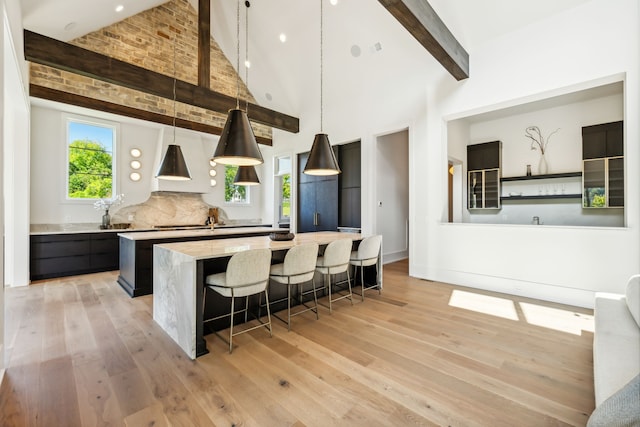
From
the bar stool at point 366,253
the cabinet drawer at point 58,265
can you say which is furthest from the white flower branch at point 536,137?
the cabinet drawer at point 58,265

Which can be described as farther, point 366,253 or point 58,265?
point 58,265

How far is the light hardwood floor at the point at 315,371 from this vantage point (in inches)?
65.2

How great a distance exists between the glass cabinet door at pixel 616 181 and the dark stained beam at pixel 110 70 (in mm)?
6549

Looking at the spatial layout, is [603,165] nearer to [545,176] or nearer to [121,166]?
[545,176]

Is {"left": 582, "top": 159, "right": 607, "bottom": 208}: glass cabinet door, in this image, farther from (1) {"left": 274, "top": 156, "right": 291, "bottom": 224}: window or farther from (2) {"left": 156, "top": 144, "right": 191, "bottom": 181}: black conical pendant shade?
(2) {"left": 156, "top": 144, "right": 191, "bottom": 181}: black conical pendant shade

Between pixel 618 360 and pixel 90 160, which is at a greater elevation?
pixel 90 160

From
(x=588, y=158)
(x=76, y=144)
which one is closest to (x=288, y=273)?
(x=588, y=158)

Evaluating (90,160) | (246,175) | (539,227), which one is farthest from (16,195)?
(539,227)

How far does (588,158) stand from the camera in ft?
15.3

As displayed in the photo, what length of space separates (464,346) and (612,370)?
114 cm

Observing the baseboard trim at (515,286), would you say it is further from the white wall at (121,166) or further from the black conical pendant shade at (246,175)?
the white wall at (121,166)

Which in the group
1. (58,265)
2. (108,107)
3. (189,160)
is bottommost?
(58,265)

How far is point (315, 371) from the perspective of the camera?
6.89 feet

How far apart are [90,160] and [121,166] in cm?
53
